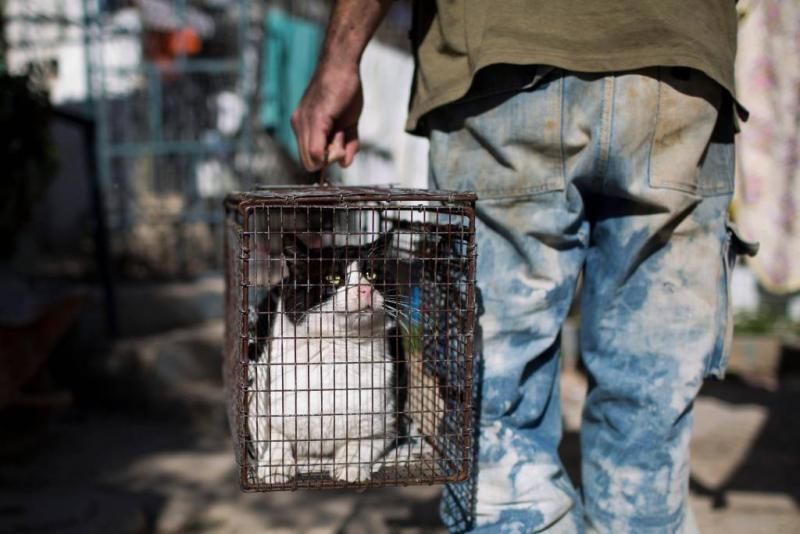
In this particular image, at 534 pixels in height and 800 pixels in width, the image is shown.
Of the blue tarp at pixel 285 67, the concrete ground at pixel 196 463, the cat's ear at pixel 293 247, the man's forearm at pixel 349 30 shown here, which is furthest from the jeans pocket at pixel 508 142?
the blue tarp at pixel 285 67

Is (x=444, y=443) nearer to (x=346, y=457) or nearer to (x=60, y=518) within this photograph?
(x=346, y=457)

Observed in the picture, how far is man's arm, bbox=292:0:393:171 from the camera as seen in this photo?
167 centimetres

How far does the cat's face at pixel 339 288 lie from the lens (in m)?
1.68

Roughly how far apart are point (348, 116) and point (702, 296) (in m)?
0.82

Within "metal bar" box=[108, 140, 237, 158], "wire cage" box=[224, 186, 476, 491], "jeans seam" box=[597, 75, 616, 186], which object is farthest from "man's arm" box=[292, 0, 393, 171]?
"metal bar" box=[108, 140, 237, 158]

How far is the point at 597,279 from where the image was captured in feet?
5.79

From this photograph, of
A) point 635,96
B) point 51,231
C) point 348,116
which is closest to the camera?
point 635,96

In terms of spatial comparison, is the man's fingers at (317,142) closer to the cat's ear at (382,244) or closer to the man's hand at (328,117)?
the man's hand at (328,117)

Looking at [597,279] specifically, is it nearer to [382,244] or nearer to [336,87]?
[382,244]

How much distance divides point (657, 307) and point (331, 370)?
0.69m

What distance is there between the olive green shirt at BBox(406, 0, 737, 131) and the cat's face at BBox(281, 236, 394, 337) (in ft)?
1.27

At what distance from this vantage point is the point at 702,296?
1.70 m

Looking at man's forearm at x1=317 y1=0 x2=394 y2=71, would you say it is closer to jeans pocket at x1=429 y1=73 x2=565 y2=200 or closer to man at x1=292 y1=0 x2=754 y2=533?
man at x1=292 y1=0 x2=754 y2=533

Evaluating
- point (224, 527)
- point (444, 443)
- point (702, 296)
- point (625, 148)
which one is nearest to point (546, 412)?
point (444, 443)
